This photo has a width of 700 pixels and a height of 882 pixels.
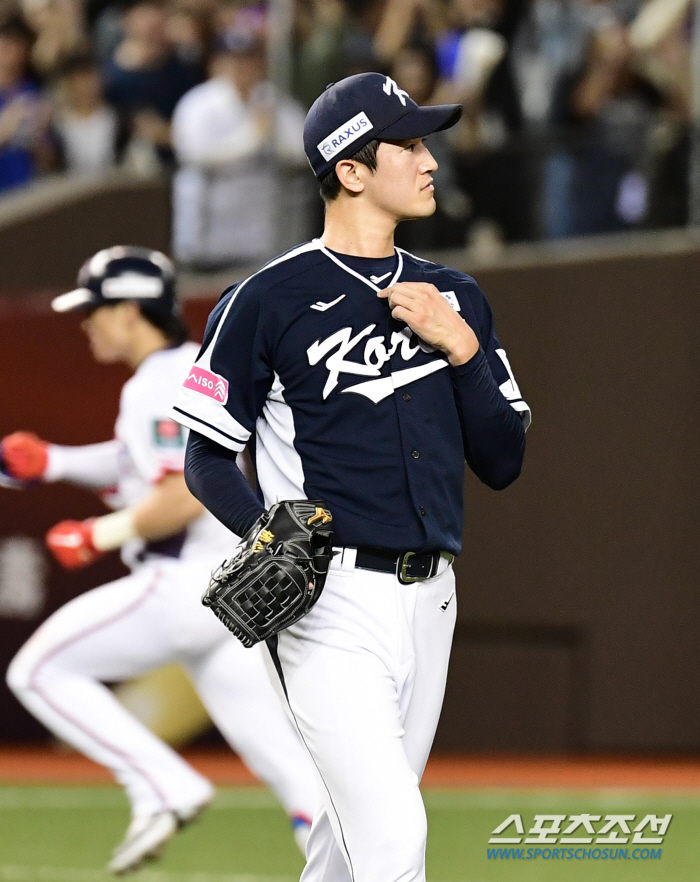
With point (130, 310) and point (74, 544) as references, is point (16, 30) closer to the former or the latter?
point (130, 310)

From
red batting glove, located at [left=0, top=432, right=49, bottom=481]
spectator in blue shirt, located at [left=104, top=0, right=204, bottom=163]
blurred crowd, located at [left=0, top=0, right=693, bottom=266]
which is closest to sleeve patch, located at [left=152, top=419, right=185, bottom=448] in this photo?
red batting glove, located at [left=0, top=432, right=49, bottom=481]

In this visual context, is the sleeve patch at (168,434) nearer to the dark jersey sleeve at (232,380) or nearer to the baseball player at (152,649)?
the baseball player at (152,649)

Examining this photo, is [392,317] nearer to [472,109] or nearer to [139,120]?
[472,109]

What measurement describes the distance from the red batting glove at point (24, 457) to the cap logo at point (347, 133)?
8.34 feet

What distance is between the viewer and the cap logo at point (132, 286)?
5.23 m

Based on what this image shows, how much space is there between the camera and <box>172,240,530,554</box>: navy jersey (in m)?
3.13

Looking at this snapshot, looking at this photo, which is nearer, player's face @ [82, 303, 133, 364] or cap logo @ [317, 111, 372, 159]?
cap logo @ [317, 111, 372, 159]

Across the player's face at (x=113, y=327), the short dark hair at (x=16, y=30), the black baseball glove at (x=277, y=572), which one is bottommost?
the player's face at (x=113, y=327)

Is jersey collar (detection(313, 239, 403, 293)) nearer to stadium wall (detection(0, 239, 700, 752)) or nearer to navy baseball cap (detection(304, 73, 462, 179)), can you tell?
navy baseball cap (detection(304, 73, 462, 179))

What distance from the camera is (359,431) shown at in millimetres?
3148

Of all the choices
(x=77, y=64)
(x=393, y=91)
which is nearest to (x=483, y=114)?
(x=77, y=64)

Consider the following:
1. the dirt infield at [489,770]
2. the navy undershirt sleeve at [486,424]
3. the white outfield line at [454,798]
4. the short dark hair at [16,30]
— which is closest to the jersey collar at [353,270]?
the navy undershirt sleeve at [486,424]

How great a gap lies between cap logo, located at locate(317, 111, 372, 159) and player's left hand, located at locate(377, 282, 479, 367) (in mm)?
354

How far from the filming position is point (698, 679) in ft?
24.8
